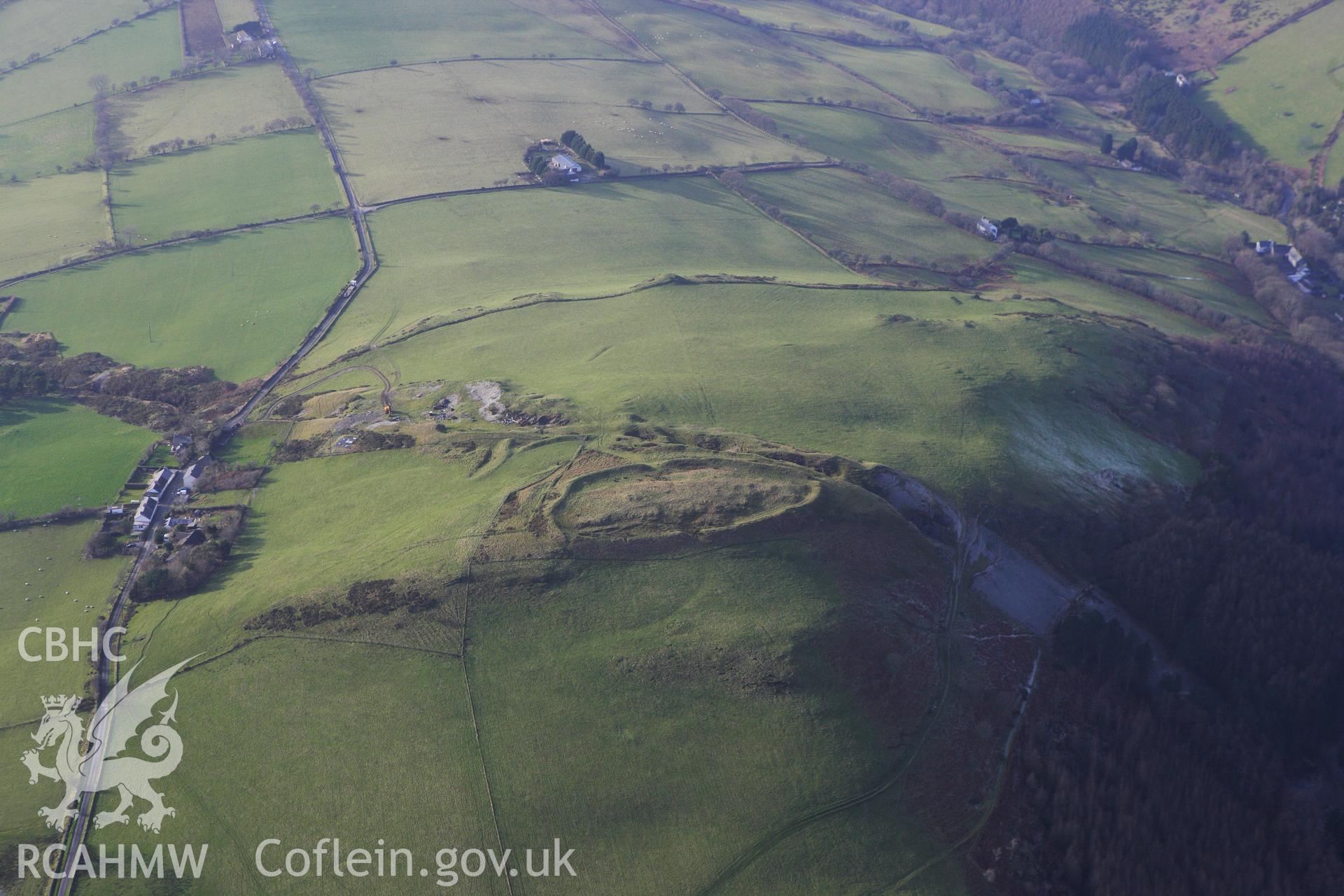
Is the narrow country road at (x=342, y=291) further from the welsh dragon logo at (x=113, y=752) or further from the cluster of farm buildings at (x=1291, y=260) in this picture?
the cluster of farm buildings at (x=1291, y=260)

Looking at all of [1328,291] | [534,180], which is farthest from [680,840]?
[1328,291]

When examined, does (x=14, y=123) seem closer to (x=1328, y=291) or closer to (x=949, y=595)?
(x=949, y=595)

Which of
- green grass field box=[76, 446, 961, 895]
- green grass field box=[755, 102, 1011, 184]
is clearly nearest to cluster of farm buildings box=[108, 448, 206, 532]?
green grass field box=[76, 446, 961, 895]

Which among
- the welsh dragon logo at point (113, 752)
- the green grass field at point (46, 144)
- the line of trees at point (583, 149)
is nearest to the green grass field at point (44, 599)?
the welsh dragon logo at point (113, 752)

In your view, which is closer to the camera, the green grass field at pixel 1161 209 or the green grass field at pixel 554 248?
the green grass field at pixel 554 248

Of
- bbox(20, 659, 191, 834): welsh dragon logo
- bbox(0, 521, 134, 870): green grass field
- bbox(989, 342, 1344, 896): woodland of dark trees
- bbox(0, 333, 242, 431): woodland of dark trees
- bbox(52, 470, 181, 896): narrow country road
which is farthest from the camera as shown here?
bbox(0, 333, 242, 431): woodland of dark trees

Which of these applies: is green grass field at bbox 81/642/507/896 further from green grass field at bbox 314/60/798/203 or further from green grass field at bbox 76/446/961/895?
green grass field at bbox 314/60/798/203
